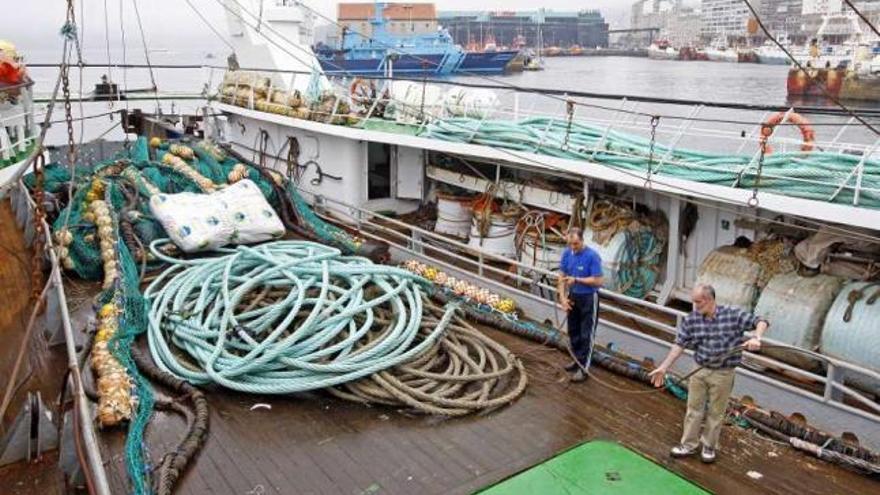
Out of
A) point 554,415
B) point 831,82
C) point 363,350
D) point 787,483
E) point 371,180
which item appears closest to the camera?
point 787,483

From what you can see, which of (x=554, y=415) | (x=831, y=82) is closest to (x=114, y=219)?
(x=554, y=415)

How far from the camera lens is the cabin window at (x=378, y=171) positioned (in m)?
11.9

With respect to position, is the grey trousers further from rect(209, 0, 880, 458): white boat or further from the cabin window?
the cabin window

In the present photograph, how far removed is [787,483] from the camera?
4.72 metres

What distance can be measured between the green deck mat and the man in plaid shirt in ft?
1.29

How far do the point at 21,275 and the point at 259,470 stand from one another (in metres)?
4.78

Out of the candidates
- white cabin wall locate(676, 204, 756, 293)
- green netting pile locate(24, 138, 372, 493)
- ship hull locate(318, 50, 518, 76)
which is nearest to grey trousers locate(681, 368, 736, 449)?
white cabin wall locate(676, 204, 756, 293)

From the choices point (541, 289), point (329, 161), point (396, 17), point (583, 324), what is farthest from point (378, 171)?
point (396, 17)

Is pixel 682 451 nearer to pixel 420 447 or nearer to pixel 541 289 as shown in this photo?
pixel 420 447

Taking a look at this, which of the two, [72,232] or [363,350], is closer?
[363,350]

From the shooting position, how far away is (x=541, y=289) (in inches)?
331

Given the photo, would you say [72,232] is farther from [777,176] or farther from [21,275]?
[777,176]

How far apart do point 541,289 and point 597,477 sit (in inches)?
148

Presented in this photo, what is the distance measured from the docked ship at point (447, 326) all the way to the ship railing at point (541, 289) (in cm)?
5
